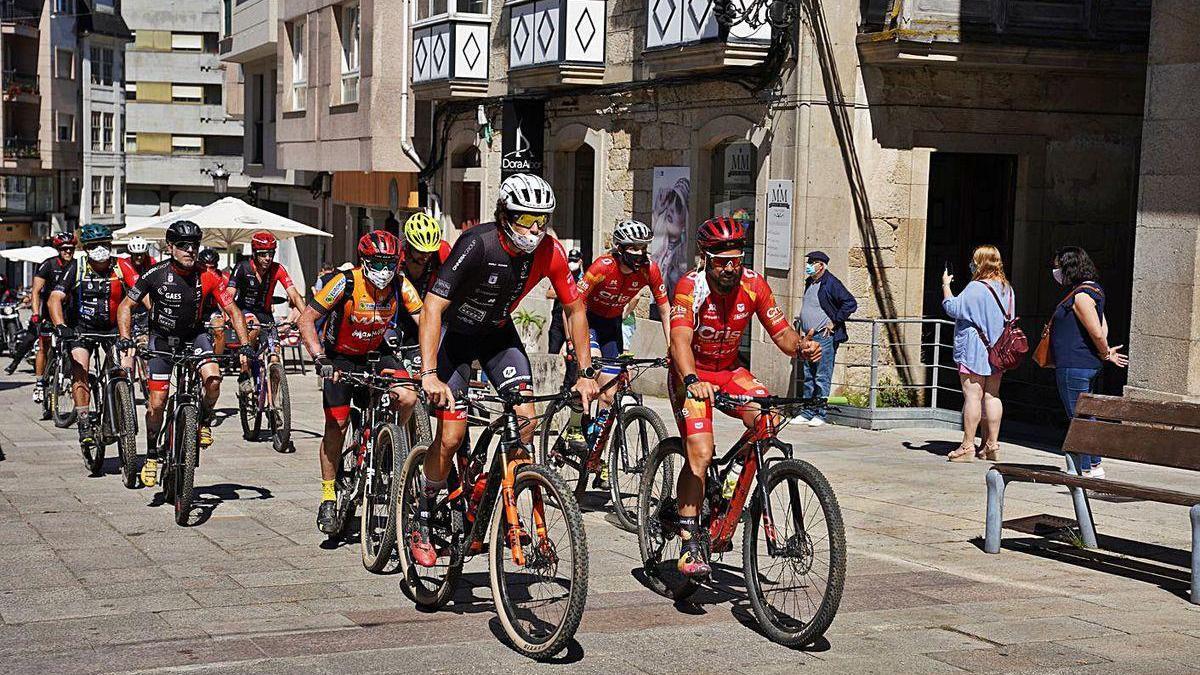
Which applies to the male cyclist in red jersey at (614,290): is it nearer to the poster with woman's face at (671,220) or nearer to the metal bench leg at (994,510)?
the metal bench leg at (994,510)

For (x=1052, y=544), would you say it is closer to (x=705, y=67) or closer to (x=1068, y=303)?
(x=1068, y=303)

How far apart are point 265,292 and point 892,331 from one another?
6.94 metres

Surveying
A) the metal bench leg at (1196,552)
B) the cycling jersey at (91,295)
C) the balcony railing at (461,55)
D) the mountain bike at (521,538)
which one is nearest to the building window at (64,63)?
the balcony railing at (461,55)

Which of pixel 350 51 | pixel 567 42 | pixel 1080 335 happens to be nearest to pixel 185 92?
pixel 350 51

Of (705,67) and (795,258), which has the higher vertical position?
(705,67)

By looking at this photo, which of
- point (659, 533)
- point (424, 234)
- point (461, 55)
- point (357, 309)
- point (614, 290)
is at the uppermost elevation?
point (461, 55)

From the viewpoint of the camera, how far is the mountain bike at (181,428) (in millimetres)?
10155

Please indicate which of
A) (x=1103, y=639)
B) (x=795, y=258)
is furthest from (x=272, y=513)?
(x=795, y=258)

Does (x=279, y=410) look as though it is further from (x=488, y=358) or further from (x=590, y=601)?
(x=590, y=601)

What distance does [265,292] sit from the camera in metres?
16.3

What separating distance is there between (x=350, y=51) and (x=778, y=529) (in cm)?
2783

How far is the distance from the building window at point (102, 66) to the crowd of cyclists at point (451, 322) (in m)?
64.4

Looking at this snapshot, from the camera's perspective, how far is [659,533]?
26.5 feet

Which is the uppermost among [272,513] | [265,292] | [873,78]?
[873,78]
